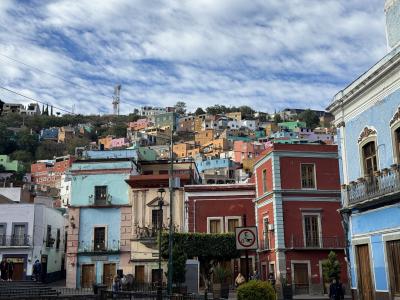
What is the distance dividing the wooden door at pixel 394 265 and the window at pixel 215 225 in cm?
1835

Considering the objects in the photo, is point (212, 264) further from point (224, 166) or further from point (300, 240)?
point (224, 166)

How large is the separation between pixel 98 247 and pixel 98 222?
168 cm

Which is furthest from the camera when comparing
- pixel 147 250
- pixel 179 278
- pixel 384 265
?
pixel 147 250

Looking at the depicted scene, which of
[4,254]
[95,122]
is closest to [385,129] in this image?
[4,254]

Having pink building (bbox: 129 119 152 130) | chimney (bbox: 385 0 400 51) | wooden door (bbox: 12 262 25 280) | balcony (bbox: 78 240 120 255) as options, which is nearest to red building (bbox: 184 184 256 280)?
balcony (bbox: 78 240 120 255)

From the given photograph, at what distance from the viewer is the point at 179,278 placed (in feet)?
86.7

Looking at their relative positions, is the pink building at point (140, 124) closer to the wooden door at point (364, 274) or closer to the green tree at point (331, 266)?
the green tree at point (331, 266)

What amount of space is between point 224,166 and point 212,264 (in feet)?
190

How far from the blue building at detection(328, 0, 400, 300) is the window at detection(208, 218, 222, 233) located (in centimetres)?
1532

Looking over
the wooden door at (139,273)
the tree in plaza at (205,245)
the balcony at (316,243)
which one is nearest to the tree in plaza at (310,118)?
the wooden door at (139,273)

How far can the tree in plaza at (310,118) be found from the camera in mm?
140750

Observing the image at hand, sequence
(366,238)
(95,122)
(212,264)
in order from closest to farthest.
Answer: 1. (366,238)
2. (212,264)
3. (95,122)

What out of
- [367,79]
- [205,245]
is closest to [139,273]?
[205,245]

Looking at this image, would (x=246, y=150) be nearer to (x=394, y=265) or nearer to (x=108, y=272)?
(x=108, y=272)
